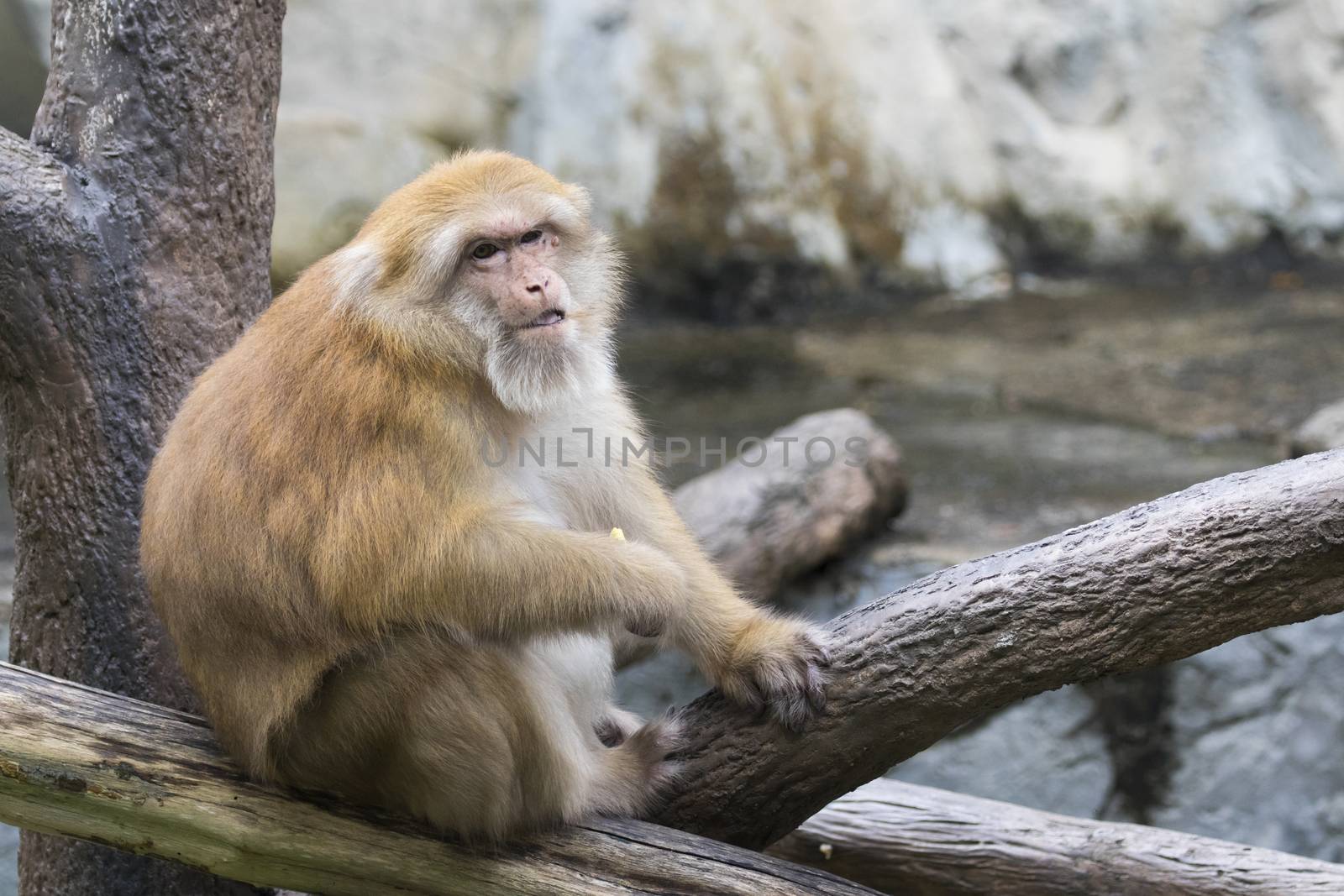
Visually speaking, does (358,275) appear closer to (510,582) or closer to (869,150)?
(510,582)

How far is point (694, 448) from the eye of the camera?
7.64m

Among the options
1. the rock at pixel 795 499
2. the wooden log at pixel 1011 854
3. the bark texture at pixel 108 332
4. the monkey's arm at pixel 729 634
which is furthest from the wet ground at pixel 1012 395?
the bark texture at pixel 108 332

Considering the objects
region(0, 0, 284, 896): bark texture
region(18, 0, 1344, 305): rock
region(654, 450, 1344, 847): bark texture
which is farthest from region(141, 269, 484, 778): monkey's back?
region(18, 0, 1344, 305): rock

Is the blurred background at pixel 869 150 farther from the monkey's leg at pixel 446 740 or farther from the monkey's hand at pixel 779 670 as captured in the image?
the monkey's leg at pixel 446 740

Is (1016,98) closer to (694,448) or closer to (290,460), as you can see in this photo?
(694,448)

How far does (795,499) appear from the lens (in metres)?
5.71

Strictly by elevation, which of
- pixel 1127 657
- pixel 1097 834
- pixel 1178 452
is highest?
pixel 1178 452

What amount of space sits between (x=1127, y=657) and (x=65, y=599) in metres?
2.76

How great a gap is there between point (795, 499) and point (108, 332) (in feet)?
9.89

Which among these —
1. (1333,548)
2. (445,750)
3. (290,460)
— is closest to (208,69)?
(290,460)

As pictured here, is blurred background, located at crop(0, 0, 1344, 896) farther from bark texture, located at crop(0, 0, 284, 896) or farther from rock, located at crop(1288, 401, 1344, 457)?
bark texture, located at crop(0, 0, 284, 896)

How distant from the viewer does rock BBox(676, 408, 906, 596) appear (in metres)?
5.60

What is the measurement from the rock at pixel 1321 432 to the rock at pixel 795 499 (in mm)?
1723

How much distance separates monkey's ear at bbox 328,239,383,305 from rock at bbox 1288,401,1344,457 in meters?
4.10
